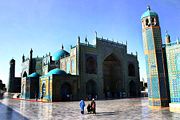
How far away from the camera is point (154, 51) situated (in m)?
17.5

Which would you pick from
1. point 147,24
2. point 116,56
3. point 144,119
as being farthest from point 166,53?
point 116,56

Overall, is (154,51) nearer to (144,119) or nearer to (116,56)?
(144,119)

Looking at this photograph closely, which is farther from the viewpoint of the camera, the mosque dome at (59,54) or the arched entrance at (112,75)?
the mosque dome at (59,54)

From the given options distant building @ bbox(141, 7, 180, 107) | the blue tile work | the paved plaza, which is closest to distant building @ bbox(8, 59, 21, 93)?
the paved plaza

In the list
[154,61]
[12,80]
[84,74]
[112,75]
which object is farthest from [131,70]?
[12,80]

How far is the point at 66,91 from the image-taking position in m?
30.5

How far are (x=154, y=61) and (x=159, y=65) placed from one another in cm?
59

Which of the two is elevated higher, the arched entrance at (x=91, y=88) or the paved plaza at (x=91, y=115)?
the arched entrance at (x=91, y=88)

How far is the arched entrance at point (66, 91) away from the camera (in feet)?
98.1

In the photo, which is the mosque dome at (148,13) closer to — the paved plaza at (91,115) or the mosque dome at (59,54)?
the paved plaza at (91,115)

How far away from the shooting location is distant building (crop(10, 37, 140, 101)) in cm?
3039

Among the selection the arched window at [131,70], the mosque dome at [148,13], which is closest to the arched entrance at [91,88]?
the arched window at [131,70]

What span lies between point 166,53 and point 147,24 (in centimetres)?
367

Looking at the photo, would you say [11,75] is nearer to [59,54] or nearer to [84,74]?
[59,54]
